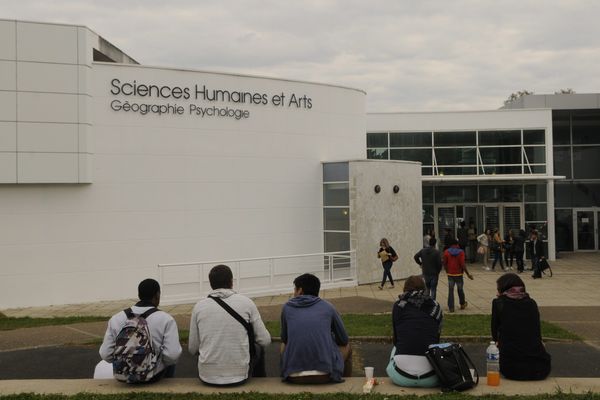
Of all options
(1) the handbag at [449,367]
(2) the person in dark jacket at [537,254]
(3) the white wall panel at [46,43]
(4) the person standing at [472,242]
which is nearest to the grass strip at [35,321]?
(3) the white wall panel at [46,43]

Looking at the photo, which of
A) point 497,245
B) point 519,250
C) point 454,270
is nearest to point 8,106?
point 454,270

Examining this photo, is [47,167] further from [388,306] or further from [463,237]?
[463,237]

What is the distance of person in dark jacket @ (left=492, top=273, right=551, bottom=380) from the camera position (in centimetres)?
662

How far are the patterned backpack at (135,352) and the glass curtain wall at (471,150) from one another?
2309 centimetres

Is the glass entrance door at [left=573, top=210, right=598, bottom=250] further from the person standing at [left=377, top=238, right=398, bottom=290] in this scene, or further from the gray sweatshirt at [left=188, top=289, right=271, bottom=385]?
the gray sweatshirt at [left=188, top=289, right=271, bottom=385]

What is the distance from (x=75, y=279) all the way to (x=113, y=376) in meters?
11.0

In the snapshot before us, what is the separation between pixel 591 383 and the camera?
6848 millimetres

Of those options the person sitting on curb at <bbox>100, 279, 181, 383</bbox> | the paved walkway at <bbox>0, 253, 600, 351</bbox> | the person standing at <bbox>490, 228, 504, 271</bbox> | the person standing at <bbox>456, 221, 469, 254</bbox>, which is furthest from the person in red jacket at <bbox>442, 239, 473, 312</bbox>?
the person standing at <bbox>456, 221, 469, 254</bbox>

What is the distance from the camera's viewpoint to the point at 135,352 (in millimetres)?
6258

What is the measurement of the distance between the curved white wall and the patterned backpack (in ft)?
37.8

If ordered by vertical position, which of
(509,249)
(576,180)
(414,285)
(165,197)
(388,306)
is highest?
(576,180)

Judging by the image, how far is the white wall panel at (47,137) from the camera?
16531 millimetres

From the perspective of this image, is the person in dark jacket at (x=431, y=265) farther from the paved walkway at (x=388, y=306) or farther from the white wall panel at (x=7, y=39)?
the white wall panel at (x=7, y=39)

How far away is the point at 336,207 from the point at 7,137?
9798 mm
